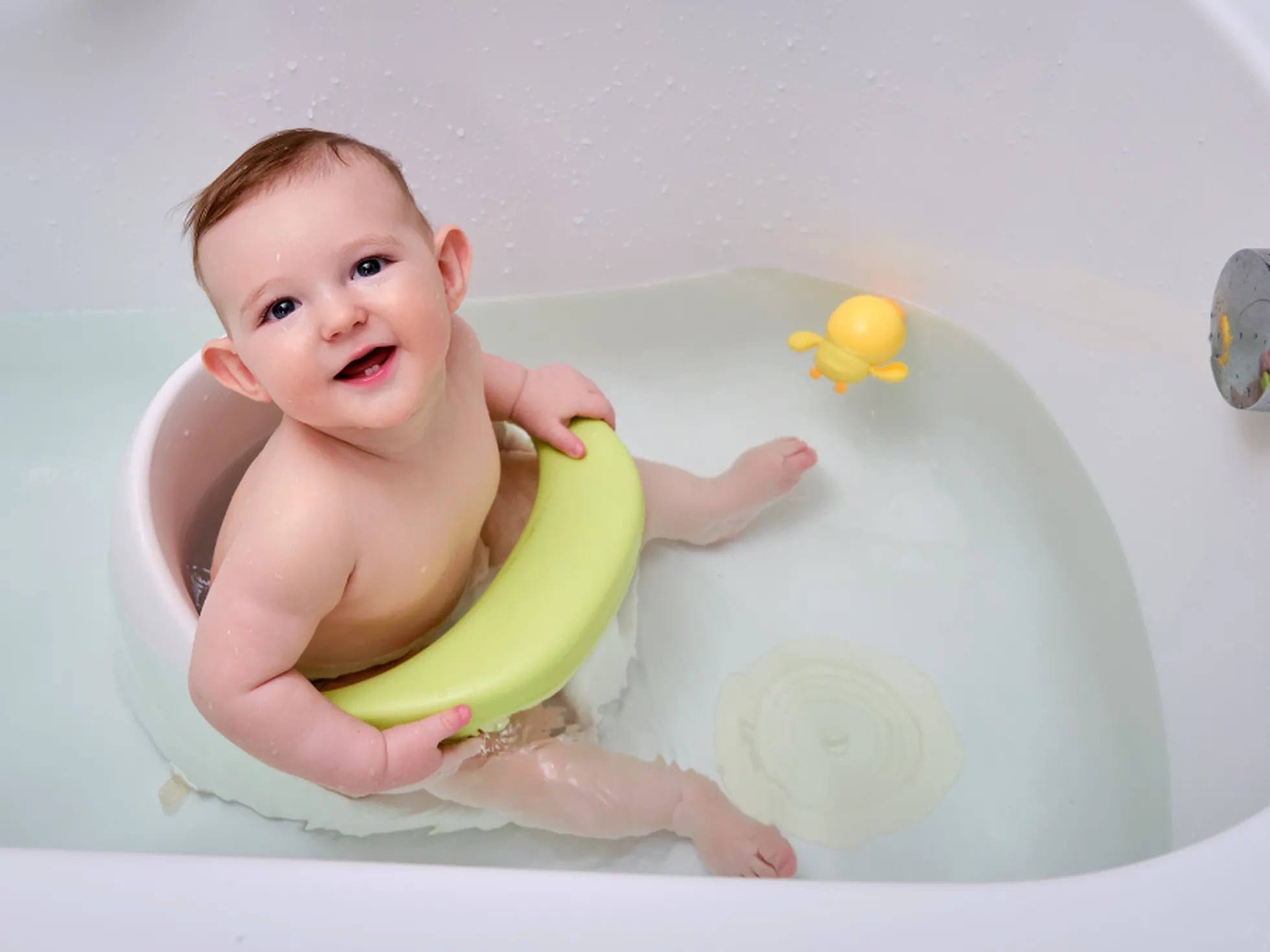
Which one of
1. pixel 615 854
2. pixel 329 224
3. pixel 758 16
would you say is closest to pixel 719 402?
pixel 758 16

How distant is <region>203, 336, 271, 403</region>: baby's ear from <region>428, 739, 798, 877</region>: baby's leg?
1.07 feet

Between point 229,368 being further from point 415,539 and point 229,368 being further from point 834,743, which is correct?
point 834,743

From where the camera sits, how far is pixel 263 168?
624mm

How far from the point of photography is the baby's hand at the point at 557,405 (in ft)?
2.94

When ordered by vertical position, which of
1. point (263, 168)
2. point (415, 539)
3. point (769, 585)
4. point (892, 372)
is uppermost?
point (263, 168)

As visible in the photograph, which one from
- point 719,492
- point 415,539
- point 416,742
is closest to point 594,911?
point 416,742

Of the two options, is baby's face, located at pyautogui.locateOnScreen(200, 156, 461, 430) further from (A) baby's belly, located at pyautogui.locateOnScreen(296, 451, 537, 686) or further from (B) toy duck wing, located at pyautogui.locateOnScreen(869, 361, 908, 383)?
(B) toy duck wing, located at pyautogui.locateOnScreen(869, 361, 908, 383)

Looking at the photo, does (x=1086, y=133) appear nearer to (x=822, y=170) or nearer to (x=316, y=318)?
(x=822, y=170)

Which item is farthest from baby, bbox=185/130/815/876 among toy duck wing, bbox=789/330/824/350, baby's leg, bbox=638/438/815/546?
toy duck wing, bbox=789/330/824/350

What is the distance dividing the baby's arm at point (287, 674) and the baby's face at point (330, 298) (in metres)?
0.10

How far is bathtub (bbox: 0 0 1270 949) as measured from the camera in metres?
0.85

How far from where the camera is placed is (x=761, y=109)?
3.72 feet

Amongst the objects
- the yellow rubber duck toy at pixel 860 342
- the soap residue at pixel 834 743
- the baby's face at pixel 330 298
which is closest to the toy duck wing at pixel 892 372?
the yellow rubber duck toy at pixel 860 342

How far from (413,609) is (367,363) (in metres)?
0.25
